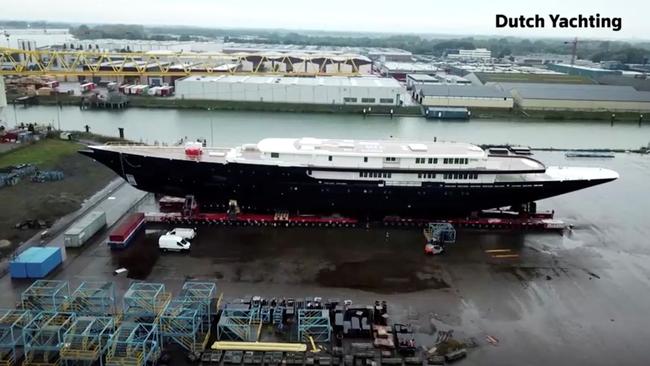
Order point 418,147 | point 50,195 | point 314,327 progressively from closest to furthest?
point 314,327 → point 418,147 → point 50,195

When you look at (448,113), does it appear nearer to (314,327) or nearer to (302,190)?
(302,190)

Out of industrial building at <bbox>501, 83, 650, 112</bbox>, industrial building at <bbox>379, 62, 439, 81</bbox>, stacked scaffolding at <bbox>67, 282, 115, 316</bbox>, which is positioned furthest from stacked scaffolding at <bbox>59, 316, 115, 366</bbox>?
industrial building at <bbox>379, 62, 439, 81</bbox>

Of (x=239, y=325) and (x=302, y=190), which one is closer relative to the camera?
(x=239, y=325)

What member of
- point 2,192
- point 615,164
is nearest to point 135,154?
point 2,192

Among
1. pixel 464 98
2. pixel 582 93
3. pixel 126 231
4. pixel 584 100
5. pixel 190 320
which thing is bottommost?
pixel 190 320

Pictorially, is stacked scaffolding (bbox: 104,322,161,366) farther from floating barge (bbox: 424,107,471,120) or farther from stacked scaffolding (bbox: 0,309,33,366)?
floating barge (bbox: 424,107,471,120)

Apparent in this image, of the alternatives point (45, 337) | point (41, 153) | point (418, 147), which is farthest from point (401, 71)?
point (45, 337)

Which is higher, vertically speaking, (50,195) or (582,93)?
(582,93)
